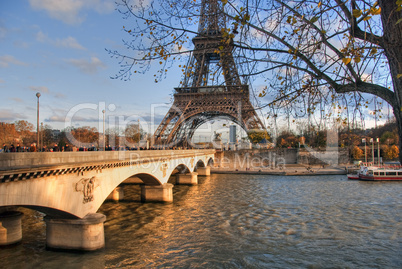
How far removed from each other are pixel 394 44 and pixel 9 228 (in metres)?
15.1

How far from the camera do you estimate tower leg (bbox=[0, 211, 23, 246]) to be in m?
13.1

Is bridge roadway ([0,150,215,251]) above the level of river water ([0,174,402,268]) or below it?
above

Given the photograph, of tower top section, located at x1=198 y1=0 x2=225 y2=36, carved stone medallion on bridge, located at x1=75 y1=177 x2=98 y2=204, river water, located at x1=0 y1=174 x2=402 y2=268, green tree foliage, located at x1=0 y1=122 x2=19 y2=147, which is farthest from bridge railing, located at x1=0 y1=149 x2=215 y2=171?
green tree foliage, located at x1=0 y1=122 x2=19 y2=147

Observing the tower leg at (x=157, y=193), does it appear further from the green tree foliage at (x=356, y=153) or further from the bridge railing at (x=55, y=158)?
the green tree foliage at (x=356, y=153)

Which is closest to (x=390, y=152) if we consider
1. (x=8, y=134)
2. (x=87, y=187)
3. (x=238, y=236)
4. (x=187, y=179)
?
(x=187, y=179)

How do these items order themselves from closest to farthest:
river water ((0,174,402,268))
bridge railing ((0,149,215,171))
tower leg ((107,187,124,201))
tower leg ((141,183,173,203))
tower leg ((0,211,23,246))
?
bridge railing ((0,149,215,171)), river water ((0,174,402,268)), tower leg ((0,211,23,246)), tower leg ((141,183,173,203)), tower leg ((107,187,124,201))

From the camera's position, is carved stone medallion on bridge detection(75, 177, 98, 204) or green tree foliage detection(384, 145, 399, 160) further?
green tree foliage detection(384, 145, 399, 160)

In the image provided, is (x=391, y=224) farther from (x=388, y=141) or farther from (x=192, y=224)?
(x=388, y=141)

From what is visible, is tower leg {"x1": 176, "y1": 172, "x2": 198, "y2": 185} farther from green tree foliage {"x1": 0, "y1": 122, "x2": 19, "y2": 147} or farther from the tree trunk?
the tree trunk

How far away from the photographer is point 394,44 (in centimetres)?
429

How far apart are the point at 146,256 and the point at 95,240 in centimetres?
216

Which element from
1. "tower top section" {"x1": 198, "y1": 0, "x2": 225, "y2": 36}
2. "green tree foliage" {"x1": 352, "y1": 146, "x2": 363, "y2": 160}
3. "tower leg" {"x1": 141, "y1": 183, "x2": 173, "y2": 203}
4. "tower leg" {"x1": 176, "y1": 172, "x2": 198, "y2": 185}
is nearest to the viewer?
"tower top section" {"x1": 198, "y1": 0, "x2": 225, "y2": 36}

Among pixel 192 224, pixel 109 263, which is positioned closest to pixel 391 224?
pixel 192 224

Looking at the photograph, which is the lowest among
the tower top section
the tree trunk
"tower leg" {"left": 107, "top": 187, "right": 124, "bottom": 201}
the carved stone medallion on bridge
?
"tower leg" {"left": 107, "top": 187, "right": 124, "bottom": 201}
